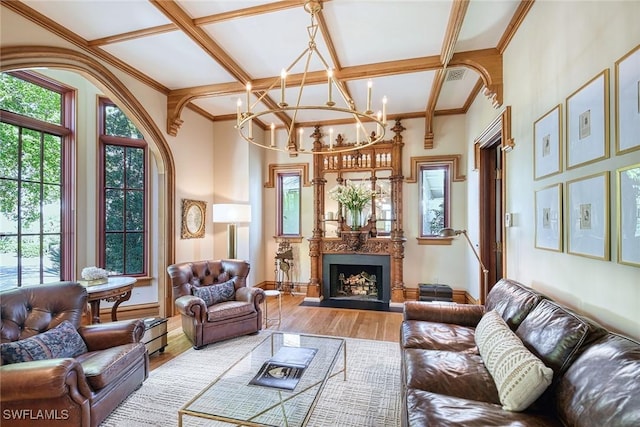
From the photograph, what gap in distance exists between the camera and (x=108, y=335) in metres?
2.27

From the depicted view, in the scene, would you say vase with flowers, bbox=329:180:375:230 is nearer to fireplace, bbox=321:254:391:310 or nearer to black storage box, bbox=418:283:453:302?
fireplace, bbox=321:254:391:310

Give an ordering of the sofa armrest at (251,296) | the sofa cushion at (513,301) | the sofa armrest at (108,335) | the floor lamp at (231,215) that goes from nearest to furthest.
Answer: the sofa cushion at (513,301) → the sofa armrest at (108,335) → the sofa armrest at (251,296) → the floor lamp at (231,215)

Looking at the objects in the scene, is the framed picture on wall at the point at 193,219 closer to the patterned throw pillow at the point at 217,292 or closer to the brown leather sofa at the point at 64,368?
the patterned throw pillow at the point at 217,292

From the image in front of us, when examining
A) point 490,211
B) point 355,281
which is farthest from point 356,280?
point 490,211

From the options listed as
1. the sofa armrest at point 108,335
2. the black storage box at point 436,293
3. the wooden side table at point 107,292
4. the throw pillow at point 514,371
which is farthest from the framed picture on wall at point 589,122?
the wooden side table at point 107,292

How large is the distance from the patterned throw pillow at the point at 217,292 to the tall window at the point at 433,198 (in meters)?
3.21

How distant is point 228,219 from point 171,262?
3.20 feet

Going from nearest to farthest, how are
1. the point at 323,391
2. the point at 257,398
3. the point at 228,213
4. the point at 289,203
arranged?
the point at 257,398, the point at 323,391, the point at 228,213, the point at 289,203

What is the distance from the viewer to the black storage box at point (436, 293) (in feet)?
14.3

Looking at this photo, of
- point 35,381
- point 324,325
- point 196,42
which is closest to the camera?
point 35,381

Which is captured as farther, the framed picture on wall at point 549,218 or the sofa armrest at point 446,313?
the sofa armrest at point 446,313

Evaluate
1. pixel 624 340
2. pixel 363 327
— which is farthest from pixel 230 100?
pixel 624 340

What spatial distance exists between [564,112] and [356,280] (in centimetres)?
390

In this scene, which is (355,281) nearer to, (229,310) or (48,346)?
(229,310)
